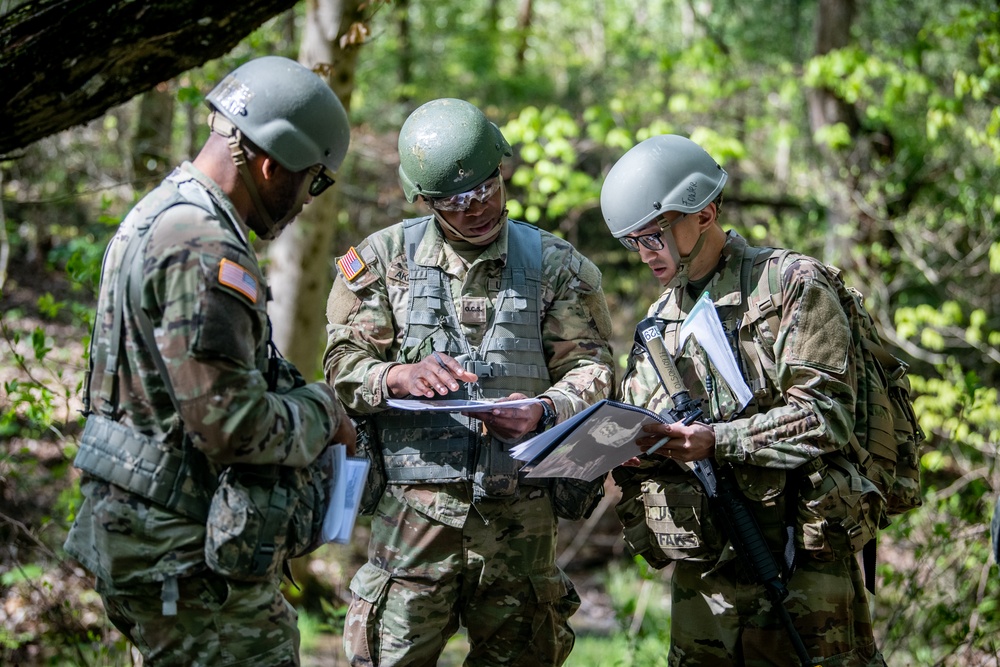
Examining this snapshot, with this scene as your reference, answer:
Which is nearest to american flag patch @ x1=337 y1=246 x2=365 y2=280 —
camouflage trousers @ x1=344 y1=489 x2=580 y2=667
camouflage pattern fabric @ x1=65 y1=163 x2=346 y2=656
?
camouflage trousers @ x1=344 y1=489 x2=580 y2=667

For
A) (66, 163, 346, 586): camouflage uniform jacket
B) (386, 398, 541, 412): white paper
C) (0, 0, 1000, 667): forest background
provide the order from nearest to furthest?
(66, 163, 346, 586): camouflage uniform jacket
(386, 398, 541, 412): white paper
(0, 0, 1000, 667): forest background

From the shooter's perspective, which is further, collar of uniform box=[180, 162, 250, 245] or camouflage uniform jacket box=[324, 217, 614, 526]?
camouflage uniform jacket box=[324, 217, 614, 526]

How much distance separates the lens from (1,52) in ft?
10.4

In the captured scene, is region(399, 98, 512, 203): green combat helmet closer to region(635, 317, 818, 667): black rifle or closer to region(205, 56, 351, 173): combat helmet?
region(205, 56, 351, 173): combat helmet

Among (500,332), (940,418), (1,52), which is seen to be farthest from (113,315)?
(940,418)

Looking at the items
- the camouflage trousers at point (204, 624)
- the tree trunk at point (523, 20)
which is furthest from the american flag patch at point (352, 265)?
the tree trunk at point (523, 20)

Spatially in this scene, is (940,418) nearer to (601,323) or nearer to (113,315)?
(601,323)

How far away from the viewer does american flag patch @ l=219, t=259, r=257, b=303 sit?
82.1 inches

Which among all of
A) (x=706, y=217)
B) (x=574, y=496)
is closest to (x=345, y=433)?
(x=574, y=496)

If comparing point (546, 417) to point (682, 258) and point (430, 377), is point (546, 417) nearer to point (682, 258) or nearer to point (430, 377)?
point (430, 377)

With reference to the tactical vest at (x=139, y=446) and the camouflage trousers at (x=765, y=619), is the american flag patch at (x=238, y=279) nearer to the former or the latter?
the tactical vest at (x=139, y=446)

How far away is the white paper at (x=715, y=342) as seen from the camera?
2.90m

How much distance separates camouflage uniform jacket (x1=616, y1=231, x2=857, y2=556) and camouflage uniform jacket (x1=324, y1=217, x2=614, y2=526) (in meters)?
0.35

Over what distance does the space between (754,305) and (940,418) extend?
5.14m
